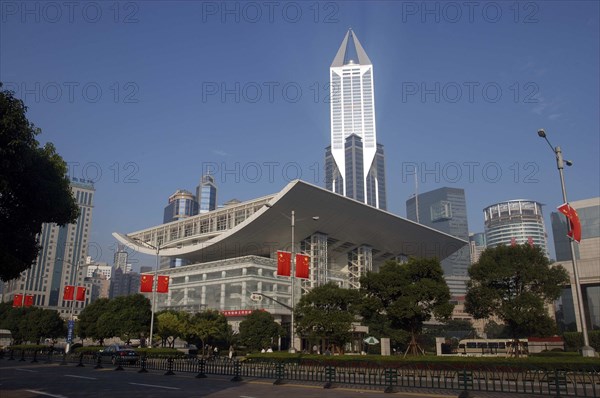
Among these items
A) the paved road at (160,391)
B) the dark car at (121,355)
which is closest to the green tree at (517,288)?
the paved road at (160,391)

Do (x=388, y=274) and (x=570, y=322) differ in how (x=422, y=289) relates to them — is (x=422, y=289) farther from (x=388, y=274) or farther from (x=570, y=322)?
(x=570, y=322)

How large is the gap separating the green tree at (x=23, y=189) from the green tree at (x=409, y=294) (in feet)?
90.6

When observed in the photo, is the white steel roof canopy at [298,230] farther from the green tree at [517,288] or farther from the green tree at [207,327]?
the green tree at [517,288]

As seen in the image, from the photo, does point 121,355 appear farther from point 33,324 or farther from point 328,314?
point 33,324

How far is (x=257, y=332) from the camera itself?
58500 mm

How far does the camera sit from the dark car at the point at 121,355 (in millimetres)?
33594

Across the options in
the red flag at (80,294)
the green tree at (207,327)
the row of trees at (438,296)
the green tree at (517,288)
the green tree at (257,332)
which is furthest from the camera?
the green tree at (257,332)

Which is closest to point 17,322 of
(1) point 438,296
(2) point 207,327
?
(2) point 207,327

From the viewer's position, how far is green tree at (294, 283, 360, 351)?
41812 millimetres

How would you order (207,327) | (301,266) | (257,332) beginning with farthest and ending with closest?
(257,332) < (207,327) < (301,266)

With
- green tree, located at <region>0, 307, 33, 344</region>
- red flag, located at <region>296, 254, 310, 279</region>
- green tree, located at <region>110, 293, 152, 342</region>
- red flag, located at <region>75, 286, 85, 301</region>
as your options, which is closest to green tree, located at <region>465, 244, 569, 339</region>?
red flag, located at <region>296, 254, 310, 279</region>

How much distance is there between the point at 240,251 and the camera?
271 feet

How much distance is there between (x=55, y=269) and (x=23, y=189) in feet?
550

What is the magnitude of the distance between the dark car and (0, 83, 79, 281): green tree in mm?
15897
